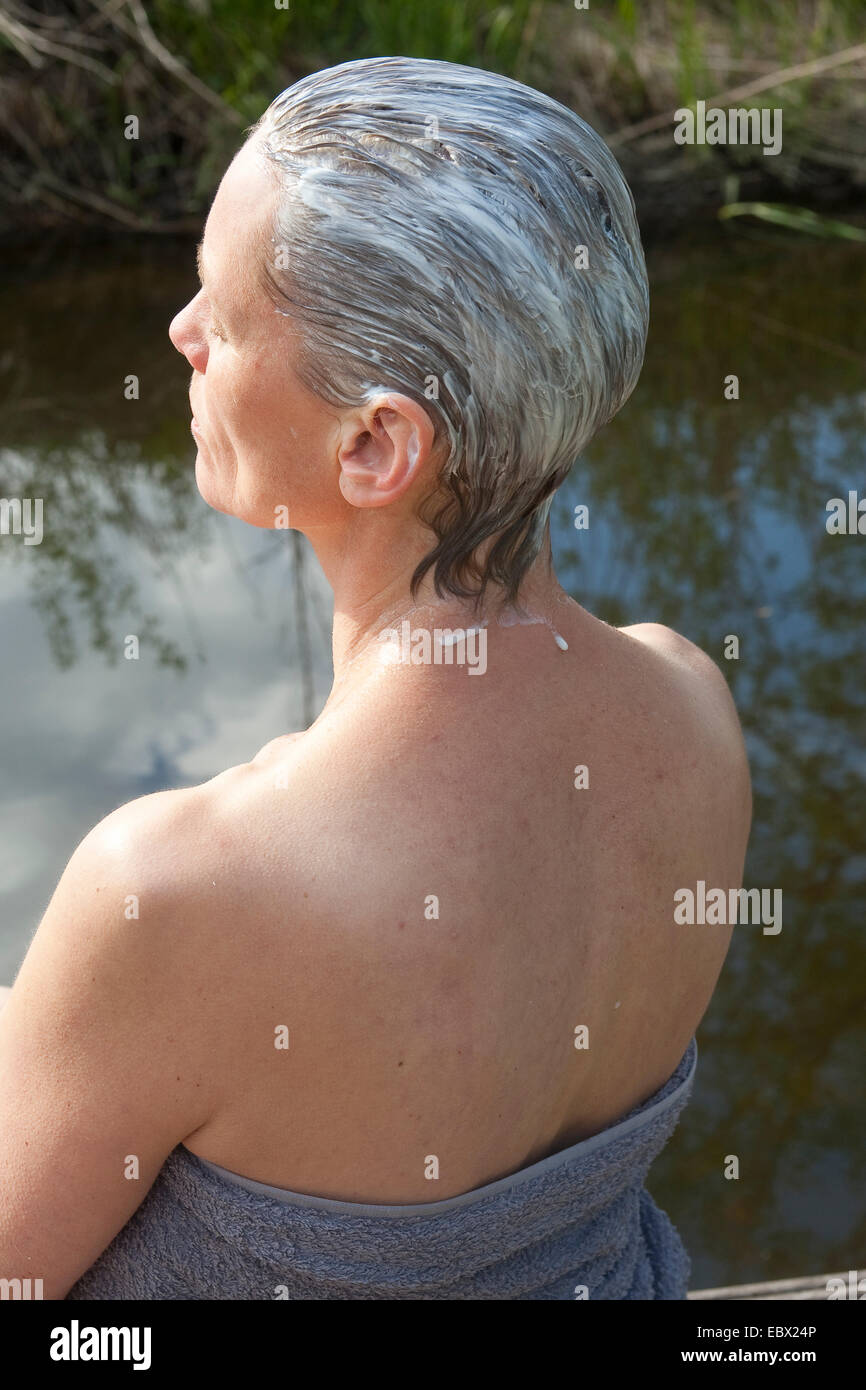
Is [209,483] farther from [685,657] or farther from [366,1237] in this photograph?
[366,1237]

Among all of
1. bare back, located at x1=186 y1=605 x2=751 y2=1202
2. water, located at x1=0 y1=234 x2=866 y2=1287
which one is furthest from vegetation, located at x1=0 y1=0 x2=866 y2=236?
bare back, located at x1=186 y1=605 x2=751 y2=1202

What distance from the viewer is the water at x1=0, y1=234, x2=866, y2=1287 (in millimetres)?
1966

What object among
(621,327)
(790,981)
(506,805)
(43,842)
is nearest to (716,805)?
(506,805)

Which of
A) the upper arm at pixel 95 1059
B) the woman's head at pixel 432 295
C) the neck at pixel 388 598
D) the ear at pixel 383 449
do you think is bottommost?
the upper arm at pixel 95 1059

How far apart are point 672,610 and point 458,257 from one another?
7.56 feet

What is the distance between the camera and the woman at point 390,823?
723 mm

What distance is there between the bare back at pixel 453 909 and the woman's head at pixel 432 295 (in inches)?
3.9

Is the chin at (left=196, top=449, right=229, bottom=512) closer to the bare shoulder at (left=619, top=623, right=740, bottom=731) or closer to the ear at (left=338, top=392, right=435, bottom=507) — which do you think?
the ear at (left=338, top=392, right=435, bottom=507)

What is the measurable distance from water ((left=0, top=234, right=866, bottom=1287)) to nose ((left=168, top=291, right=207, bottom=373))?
1.39m

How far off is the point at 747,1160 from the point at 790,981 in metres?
0.36

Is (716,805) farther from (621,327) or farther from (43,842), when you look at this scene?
(43,842)

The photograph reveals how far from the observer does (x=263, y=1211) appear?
0.82 meters

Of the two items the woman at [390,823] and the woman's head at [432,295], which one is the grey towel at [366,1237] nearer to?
the woman at [390,823]

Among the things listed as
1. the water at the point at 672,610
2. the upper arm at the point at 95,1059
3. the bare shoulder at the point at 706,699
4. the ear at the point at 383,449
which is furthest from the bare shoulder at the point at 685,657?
the water at the point at 672,610
